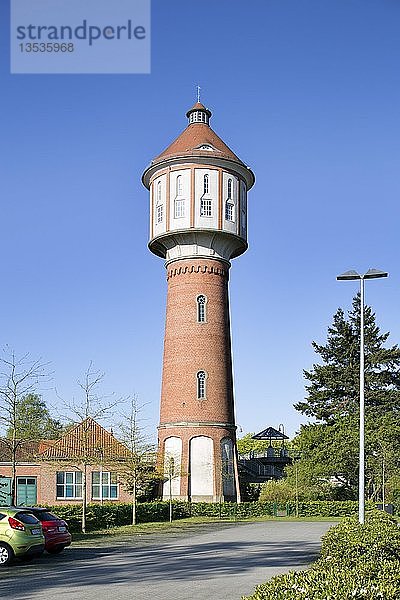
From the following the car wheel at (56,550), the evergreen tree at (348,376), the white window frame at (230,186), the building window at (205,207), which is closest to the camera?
the car wheel at (56,550)

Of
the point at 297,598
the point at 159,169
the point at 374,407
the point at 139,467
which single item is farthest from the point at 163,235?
the point at 297,598

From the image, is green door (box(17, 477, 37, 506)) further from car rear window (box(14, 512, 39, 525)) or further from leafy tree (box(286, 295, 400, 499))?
car rear window (box(14, 512, 39, 525))

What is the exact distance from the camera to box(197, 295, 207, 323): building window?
47.3m

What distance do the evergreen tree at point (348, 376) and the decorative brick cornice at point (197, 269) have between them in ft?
76.1

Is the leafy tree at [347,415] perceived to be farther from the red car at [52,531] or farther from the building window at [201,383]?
the red car at [52,531]

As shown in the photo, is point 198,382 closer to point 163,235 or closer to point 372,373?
point 163,235

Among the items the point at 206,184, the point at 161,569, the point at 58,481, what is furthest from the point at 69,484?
the point at 161,569

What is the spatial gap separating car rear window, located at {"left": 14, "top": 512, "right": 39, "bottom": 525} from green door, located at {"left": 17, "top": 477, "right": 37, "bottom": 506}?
1048 inches

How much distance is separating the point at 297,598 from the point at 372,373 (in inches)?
2526

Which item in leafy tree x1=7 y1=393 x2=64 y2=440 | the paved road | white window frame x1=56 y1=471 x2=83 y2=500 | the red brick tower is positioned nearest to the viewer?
the paved road

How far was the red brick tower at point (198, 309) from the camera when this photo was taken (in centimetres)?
4638

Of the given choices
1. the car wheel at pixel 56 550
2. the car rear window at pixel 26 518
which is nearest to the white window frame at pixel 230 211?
the car wheel at pixel 56 550

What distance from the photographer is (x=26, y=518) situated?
20.7 meters

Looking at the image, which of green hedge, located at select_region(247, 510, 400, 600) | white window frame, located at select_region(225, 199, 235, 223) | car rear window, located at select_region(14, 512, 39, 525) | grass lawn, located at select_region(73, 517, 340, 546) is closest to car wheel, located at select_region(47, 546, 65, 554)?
car rear window, located at select_region(14, 512, 39, 525)
